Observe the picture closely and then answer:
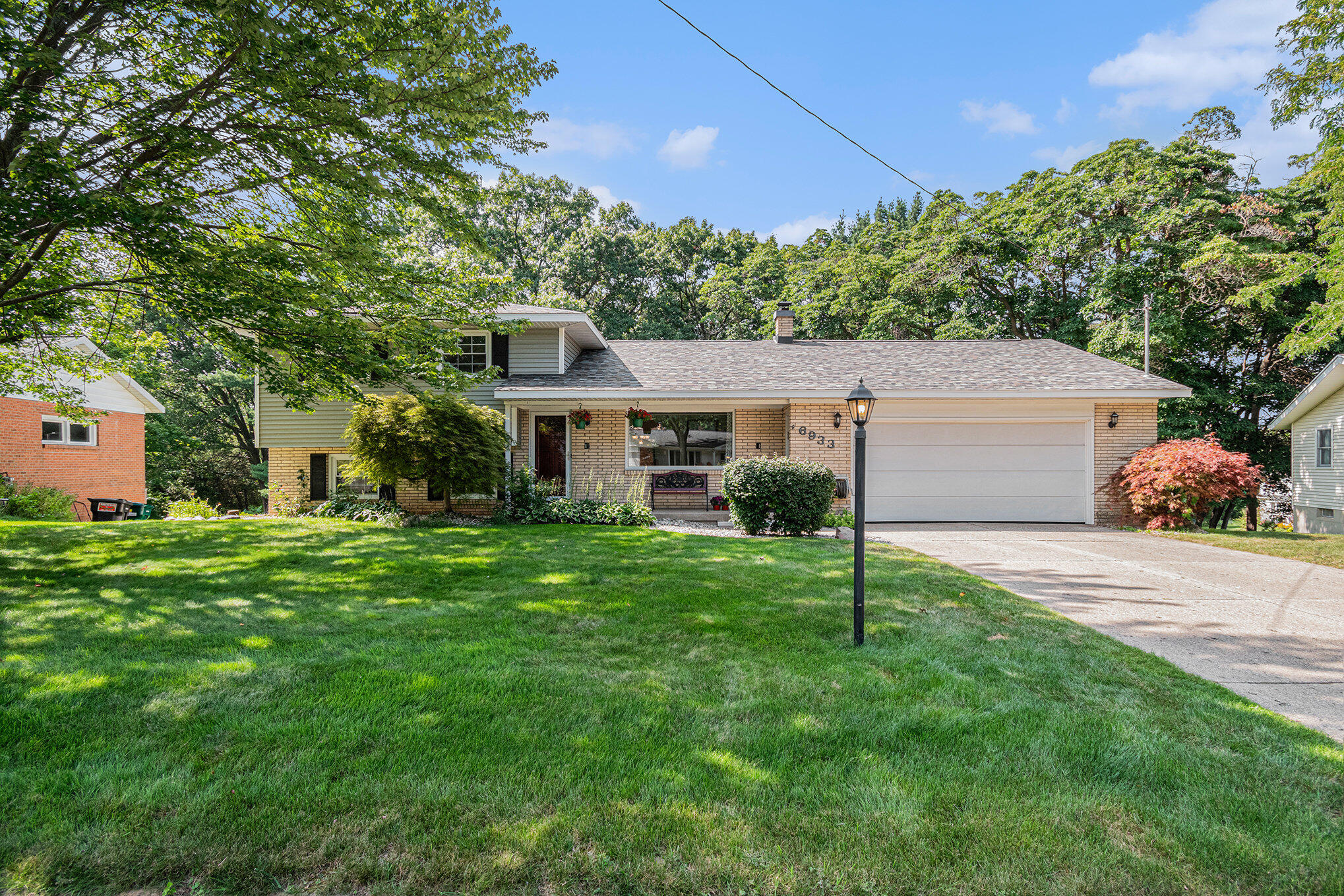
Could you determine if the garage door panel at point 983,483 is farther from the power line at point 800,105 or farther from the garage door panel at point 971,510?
the power line at point 800,105

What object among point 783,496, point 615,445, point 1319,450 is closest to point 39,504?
point 615,445

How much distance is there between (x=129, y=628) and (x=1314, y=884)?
6313mm

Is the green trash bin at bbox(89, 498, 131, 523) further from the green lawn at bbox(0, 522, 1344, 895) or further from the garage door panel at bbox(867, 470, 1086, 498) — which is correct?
the garage door panel at bbox(867, 470, 1086, 498)

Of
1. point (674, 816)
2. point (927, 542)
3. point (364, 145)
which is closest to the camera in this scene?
point (674, 816)

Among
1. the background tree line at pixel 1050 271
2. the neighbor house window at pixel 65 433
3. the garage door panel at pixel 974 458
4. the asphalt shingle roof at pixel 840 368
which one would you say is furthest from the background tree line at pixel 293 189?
the neighbor house window at pixel 65 433

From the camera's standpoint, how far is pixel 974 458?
11758 millimetres

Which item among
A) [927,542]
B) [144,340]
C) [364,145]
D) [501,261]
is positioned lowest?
[927,542]

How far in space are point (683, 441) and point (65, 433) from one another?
1732cm

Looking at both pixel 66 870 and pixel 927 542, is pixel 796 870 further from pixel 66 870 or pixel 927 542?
pixel 927 542

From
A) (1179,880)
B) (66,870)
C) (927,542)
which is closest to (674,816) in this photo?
(1179,880)

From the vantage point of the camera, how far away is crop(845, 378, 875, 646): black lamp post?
4020 mm

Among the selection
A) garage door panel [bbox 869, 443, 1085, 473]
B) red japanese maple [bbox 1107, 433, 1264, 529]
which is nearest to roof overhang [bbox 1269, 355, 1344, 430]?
red japanese maple [bbox 1107, 433, 1264, 529]

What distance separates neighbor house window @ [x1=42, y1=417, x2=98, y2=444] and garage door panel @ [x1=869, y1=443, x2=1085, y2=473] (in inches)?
783

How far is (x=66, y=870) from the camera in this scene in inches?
71.7
